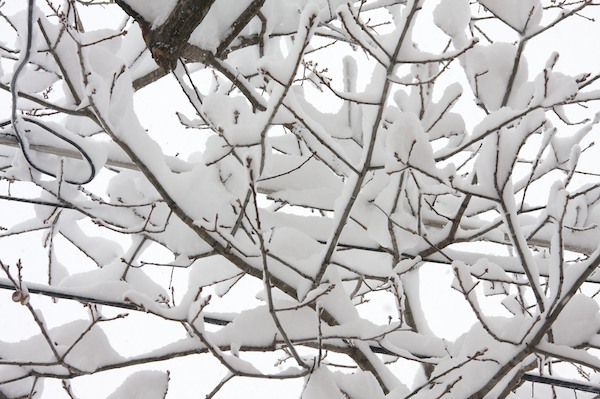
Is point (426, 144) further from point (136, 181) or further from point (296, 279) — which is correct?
point (136, 181)

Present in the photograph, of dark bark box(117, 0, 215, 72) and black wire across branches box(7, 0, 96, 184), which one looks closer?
black wire across branches box(7, 0, 96, 184)

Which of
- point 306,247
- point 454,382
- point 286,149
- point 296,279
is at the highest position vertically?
point 286,149

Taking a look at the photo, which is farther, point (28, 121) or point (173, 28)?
point (173, 28)

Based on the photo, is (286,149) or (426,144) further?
(286,149)

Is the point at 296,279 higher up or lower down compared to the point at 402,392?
higher up

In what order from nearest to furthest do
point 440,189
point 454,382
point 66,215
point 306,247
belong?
1. point 454,382
2. point 440,189
3. point 306,247
4. point 66,215

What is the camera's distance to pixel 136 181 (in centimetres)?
216

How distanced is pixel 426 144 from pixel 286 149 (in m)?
1.45

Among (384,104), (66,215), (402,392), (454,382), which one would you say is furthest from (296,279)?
(66,215)

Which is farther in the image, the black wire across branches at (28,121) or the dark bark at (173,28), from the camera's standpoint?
the dark bark at (173,28)

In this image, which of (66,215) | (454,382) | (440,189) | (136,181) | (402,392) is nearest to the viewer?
(454,382)

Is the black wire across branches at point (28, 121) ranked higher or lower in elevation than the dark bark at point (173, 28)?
lower

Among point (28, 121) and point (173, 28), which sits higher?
point (173, 28)

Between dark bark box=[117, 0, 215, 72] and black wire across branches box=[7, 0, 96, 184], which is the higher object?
dark bark box=[117, 0, 215, 72]
